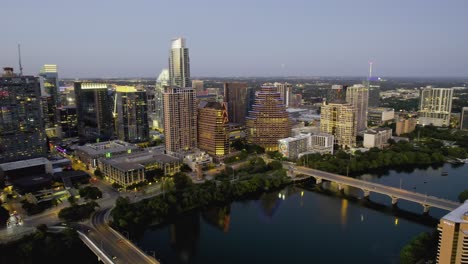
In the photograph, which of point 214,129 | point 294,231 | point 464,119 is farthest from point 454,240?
point 464,119

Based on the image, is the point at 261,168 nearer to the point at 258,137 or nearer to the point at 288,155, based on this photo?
the point at 288,155

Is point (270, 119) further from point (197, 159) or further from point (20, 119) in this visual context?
point (20, 119)

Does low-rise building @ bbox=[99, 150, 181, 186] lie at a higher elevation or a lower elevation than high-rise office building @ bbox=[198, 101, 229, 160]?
lower

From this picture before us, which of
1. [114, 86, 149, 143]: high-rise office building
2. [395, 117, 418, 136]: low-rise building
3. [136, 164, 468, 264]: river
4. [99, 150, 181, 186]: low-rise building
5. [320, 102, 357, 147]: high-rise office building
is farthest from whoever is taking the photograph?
[395, 117, 418, 136]: low-rise building

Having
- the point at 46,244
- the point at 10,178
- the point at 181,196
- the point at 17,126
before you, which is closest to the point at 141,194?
the point at 181,196

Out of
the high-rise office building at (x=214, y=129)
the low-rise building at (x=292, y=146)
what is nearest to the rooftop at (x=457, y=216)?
the low-rise building at (x=292, y=146)

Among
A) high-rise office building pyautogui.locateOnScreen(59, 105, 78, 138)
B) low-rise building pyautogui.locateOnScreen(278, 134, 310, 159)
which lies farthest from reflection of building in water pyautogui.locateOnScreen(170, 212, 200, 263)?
high-rise office building pyautogui.locateOnScreen(59, 105, 78, 138)

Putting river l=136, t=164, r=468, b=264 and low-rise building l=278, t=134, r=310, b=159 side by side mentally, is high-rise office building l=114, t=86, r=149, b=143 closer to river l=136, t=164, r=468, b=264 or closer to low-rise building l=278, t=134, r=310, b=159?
low-rise building l=278, t=134, r=310, b=159

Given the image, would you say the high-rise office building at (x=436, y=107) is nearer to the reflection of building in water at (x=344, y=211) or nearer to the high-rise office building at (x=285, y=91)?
the high-rise office building at (x=285, y=91)
